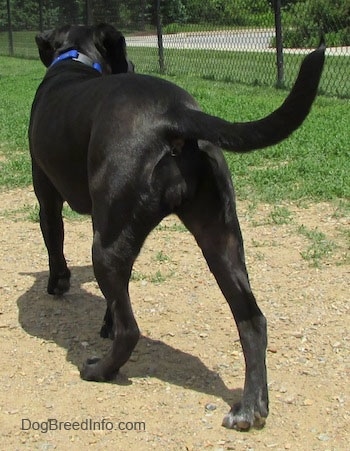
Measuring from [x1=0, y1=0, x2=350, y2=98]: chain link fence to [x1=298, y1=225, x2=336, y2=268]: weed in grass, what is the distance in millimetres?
5859

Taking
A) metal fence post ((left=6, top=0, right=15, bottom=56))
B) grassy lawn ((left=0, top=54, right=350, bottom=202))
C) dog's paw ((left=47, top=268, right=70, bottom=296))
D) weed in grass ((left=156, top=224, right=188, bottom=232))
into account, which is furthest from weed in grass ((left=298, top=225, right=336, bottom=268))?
metal fence post ((left=6, top=0, right=15, bottom=56))

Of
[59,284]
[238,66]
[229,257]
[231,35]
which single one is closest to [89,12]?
[231,35]

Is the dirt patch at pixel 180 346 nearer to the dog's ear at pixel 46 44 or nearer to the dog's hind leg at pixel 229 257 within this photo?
the dog's hind leg at pixel 229 257

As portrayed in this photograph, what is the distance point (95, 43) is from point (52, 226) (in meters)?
1.07

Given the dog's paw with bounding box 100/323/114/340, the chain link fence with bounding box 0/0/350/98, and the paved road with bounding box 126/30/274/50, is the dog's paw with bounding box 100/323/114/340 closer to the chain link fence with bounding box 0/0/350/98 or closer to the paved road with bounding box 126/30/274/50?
the chain link fence with bounding box 0/0/350/98

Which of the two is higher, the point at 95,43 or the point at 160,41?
the point at 95,43

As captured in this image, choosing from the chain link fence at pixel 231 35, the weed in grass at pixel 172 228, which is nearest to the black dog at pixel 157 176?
the weed in grass at pixel 172 228

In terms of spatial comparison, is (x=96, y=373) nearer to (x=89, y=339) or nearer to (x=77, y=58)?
(x=89, y=339)

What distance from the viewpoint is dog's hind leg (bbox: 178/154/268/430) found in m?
3.08

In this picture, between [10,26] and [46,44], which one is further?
[10,26]

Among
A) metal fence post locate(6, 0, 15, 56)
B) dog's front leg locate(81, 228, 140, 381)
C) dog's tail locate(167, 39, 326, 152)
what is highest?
dog's tail locate(167, 39, 326, 152)

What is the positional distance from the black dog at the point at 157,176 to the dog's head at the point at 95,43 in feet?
2.66

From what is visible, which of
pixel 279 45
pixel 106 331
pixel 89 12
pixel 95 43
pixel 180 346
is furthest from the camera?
pixel 89 12

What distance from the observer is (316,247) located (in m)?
4.85
